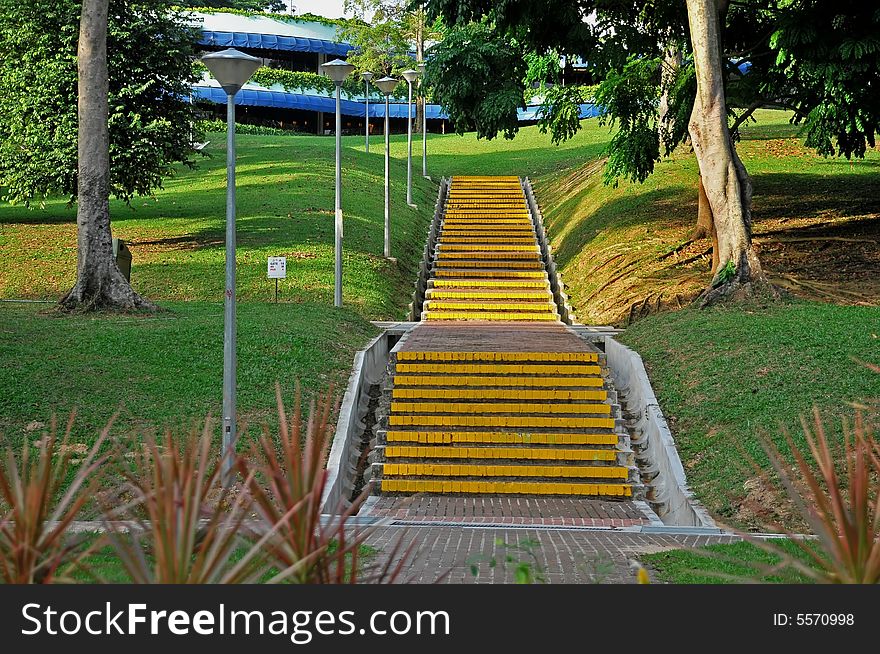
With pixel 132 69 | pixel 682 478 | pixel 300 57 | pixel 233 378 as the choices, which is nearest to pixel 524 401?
pixel 682 478

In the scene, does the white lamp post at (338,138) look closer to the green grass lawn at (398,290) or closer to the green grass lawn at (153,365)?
the green grass lawn at (398,290)

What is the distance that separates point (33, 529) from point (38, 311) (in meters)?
14.6

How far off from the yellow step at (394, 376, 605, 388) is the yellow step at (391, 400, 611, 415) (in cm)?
52

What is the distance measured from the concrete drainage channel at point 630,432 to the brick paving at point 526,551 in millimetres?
610

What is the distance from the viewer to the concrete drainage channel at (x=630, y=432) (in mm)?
10969

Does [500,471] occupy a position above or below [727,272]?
below

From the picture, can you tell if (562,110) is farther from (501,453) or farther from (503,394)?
(501,453)

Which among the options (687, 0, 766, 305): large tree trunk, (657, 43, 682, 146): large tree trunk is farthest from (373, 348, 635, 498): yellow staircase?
(657, 43, 682, 146): large tree trunk

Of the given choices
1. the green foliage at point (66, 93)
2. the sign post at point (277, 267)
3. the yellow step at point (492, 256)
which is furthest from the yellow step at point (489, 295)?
the green foliage at point (66, 93)

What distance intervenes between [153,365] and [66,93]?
1497 centimetres

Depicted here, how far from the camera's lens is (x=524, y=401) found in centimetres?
1451

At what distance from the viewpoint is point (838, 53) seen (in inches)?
689

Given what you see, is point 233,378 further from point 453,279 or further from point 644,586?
point 453,279

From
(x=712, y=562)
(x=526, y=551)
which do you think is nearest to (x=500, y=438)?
(x=712, y=562)
